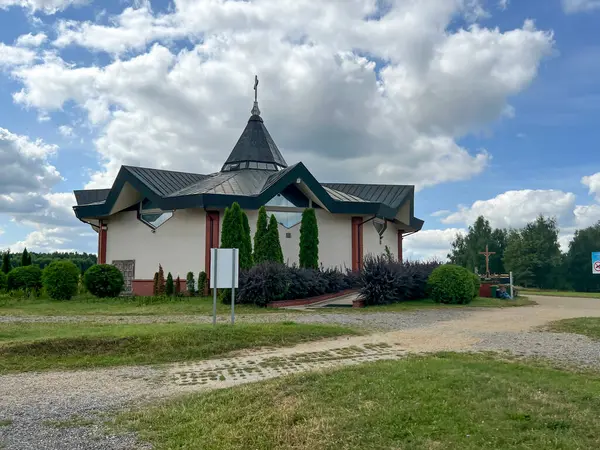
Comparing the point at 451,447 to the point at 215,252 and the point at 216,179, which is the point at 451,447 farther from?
the point at 216,179

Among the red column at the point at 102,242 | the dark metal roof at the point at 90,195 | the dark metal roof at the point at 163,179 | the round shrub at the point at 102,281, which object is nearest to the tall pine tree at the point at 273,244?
the dark metal roof at the point at 163,179

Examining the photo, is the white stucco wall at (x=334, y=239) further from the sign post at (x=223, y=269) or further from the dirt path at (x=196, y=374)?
the sign post at (x=223, y=269)

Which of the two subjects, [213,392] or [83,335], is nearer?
[213,392]

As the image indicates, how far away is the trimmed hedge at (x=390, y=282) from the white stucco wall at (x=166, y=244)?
25.8 feet

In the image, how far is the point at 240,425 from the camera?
4883 millimetres

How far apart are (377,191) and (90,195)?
52.1 feet

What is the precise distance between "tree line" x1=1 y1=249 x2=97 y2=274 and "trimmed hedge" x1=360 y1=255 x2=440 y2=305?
53.9ft

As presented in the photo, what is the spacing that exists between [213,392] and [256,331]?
416 cm

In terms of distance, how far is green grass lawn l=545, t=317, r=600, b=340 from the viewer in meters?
11.2

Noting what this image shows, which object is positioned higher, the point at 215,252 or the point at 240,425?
the point at 215,252

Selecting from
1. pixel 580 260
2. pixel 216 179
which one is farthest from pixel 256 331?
pixel 580 260

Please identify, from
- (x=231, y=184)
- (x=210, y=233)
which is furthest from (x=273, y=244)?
(x=231, y=184)

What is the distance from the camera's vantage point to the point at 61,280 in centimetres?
2097

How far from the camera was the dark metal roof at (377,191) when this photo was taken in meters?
27.9
